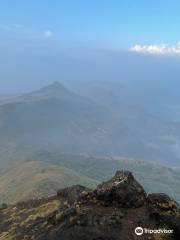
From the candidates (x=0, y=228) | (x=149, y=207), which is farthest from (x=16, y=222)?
(x=149, y=207)

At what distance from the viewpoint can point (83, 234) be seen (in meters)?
41.7

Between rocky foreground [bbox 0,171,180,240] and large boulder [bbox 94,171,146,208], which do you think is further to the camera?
large boulder [bbox 94,171,146,208]

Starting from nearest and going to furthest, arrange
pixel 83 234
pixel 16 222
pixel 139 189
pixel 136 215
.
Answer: pixel 83 234 → pixel 136 215 → pixel 139 189 → pixel 16 222

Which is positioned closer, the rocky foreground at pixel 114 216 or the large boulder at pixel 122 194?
the rocky foreground at pixel 114 216

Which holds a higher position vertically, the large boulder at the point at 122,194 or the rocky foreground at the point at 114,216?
the large boulder at the point at 122,194

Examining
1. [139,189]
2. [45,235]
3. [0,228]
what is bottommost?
[0,228]

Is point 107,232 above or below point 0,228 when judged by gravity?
above

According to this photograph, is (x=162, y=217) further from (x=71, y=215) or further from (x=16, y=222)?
(x=16, y=222)

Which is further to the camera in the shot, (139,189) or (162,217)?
(139,189)

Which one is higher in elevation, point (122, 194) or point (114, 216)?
point (122, 194)

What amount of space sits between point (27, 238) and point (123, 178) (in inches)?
458

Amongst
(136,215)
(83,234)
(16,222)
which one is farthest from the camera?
(16,222)

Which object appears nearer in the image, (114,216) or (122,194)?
(114,216)

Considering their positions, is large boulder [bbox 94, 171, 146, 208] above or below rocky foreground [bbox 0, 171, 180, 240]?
above
